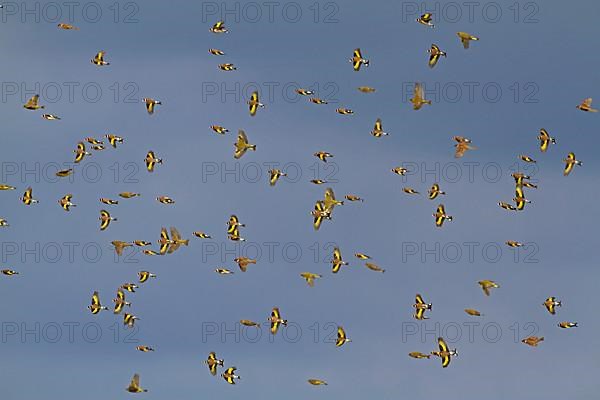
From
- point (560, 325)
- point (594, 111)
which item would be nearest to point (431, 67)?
point (594, 111)

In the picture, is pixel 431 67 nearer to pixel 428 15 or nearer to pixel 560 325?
pixel 428 15

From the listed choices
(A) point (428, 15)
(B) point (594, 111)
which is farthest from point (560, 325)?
(A) point (428, 15)

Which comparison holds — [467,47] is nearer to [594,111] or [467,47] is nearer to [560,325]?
[594,111]

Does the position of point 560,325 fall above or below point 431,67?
below

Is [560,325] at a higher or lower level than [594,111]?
lower

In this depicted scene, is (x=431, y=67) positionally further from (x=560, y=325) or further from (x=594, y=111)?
(x=560, y=325)

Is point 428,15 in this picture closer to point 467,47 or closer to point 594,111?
point 467,47

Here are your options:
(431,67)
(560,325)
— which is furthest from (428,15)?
(560,325)
